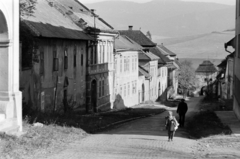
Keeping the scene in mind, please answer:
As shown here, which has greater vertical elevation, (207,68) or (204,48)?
(204,48)


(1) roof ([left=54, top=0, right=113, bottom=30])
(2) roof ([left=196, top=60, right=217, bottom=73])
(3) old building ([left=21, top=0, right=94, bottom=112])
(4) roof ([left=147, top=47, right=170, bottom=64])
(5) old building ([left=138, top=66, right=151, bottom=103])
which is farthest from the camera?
(2) roof ([left=196, top=60, right=217, bottom=73])

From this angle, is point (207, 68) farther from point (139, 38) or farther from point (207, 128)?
point (207, 128)

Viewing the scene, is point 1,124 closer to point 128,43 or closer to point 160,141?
point 160,141

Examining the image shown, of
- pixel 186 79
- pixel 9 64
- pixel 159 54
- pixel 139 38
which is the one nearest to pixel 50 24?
pixel 9 64

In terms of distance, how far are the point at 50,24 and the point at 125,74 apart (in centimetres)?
2226

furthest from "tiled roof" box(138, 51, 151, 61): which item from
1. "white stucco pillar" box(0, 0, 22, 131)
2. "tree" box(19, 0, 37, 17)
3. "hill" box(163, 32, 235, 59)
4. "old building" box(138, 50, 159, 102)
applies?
"hill" box(163, 32, 235, 59)

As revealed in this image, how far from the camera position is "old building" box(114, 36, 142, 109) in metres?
50.6

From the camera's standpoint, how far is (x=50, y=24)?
106ft

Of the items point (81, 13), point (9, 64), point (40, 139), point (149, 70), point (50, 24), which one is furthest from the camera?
point (149, 70)

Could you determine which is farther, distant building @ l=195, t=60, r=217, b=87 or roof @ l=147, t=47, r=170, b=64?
distant building @ l=195, t=60, r=217, b=87

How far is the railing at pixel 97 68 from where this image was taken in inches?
1588

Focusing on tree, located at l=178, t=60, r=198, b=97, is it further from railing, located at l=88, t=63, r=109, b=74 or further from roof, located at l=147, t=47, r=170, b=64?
railing, located at l=88, t=63, r=109, b=74

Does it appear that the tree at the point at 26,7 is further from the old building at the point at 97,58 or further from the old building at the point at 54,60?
the old building at the point at 97,58

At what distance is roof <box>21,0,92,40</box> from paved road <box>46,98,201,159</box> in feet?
33.3
